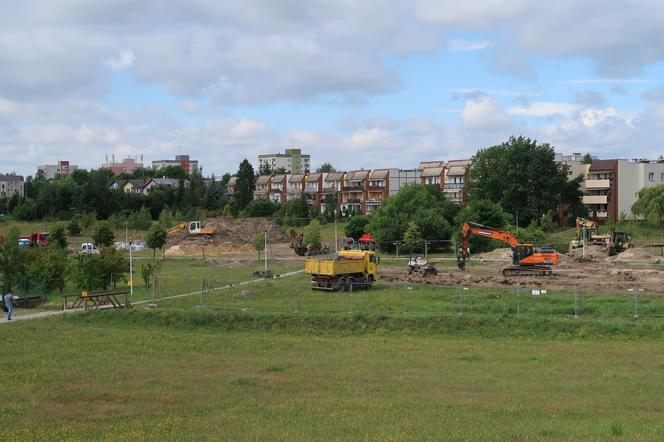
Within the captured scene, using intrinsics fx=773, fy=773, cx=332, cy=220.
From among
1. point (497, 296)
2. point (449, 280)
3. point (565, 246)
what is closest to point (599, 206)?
point (565, 246)

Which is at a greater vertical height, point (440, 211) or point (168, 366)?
point (440, 211)

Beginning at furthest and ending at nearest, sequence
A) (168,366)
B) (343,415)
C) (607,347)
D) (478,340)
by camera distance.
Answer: (478,340), (607,347), (168,366), (343,415)

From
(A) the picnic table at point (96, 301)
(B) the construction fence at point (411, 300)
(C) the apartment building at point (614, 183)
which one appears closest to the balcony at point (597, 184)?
(C) the apartment building at point (614, 183)

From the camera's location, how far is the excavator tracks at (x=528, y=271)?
175ft

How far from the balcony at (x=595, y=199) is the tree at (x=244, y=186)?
Result: 2457 inches

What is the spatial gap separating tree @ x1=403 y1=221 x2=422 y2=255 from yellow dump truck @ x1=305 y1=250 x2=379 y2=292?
2571cm

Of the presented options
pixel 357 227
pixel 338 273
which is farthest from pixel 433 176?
pixel 338 273

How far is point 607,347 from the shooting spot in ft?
92.8

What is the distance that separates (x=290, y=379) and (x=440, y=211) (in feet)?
206

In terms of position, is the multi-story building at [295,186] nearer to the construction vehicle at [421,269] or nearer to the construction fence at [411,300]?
the construction vehicle at [421,269]

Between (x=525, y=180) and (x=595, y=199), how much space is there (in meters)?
18.4

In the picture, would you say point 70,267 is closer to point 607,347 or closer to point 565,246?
point 607,347

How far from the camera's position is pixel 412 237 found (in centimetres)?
7388

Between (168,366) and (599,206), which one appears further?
(599,206)
